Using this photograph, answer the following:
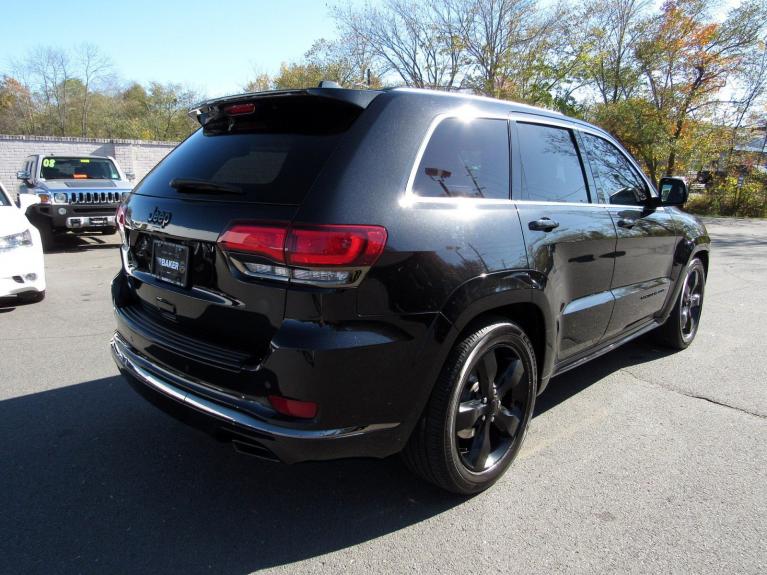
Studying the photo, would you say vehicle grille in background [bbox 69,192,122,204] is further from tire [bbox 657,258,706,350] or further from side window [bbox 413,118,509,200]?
tire [bbox 657,258,706,350]

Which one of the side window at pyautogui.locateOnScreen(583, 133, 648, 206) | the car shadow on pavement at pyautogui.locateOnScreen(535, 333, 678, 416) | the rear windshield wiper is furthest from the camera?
the car shadow on pavement at pyautogui.locateOnScreen(535, 333, 678, 416)

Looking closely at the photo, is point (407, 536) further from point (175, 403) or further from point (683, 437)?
point (683, 437)

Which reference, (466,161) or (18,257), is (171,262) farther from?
(18,257)

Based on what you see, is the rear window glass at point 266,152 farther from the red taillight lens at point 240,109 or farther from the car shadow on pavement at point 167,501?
the car shadow on pavement at point 167,501

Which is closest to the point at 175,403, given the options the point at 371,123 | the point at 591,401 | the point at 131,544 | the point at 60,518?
the point at 131,544

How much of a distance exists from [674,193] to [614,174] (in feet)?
2.11

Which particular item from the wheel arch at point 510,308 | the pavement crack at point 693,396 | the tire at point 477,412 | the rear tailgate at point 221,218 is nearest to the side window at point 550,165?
the wheel arch at point 510,308

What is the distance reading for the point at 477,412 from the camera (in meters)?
2.53

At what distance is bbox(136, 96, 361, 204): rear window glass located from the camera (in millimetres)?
2129

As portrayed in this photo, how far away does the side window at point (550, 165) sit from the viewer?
2.88 m

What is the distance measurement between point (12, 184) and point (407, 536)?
1871 cm

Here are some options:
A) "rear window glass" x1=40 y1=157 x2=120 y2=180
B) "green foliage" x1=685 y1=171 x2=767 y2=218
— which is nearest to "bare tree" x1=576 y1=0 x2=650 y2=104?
"green foliage" x1=685 y1=171 x2=767 y2=218

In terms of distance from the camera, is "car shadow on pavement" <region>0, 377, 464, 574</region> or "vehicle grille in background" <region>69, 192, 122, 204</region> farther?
"vehicle grille in background" <region>69, 192, 122, 204</region>

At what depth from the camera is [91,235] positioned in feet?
41.0
